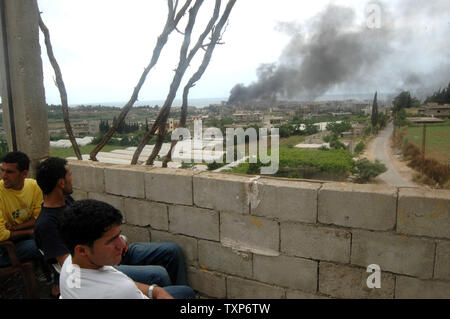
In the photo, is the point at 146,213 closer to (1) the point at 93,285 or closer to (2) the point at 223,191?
(2) the point at 223,191

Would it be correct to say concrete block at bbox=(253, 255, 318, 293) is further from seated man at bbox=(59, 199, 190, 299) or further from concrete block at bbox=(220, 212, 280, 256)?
seated man at bbox=(59, 199, 190, 299)

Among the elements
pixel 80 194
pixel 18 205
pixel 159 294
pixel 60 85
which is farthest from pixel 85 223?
pixel 60 85

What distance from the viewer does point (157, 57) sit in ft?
15.7

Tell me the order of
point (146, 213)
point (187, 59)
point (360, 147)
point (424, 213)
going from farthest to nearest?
1. point (360, 147)
2. point (187, 59)
3. point (146, 213)
4. point (424, 213)

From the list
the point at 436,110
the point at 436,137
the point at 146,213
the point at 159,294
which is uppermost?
the point at 436,110

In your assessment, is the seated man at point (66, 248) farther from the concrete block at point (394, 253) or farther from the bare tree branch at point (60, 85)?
the bare tree branch at point (60, 85)

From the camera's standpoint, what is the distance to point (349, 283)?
2.48m

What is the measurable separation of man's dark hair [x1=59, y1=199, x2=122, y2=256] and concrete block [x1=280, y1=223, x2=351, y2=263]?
1509 millimetres

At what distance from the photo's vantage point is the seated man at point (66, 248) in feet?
7.70

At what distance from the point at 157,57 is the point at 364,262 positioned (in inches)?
155

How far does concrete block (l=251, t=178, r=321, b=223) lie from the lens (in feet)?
8.29

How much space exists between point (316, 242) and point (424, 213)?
0.80 m

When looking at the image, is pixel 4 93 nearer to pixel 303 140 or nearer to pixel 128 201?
pixel 128 201
